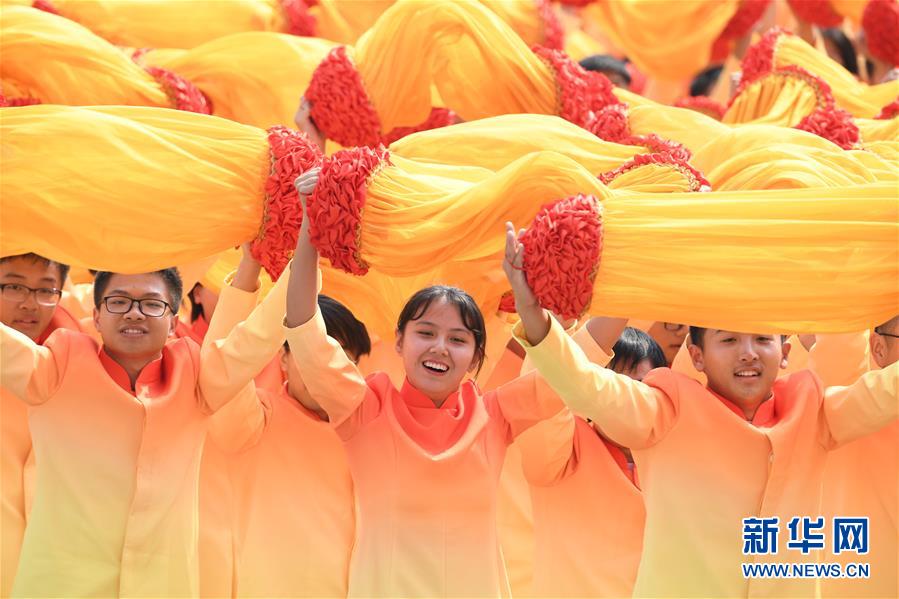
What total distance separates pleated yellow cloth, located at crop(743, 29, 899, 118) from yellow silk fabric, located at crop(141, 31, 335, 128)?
5.53 feet

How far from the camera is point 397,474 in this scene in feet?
11.6

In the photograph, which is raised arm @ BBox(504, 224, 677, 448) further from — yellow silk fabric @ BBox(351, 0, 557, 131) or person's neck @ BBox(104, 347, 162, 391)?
yellow silk fabric @ BBox(351, 0, 557, 131)

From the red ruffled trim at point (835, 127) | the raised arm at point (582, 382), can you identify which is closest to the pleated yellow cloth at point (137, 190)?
the raised arm at point (582, 382)

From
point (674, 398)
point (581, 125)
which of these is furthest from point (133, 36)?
point (674, 398)

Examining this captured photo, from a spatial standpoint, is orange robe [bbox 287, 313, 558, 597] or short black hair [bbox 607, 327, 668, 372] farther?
short black hair [bbox 607, 327, 668, 372]

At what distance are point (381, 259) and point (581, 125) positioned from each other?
1.72 meters

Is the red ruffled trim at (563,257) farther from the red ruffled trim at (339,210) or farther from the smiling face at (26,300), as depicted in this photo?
the smiling face at (26,300)

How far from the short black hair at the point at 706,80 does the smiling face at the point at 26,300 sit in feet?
14.8

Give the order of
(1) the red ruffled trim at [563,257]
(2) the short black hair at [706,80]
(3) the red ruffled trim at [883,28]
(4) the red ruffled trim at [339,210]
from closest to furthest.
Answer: (1) the red ruffled trim at [563,257] < (4) the red ruffled trim at [339,210] < (3) the red ruffled trim at [883,28] < (2) the short black hair at [706,80]

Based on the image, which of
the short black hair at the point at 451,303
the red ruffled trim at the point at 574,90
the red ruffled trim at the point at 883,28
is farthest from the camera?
the red ruffled trim at the point at 883,28

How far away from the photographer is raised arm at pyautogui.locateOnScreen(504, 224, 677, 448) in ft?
10.6

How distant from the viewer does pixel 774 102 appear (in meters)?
5.48

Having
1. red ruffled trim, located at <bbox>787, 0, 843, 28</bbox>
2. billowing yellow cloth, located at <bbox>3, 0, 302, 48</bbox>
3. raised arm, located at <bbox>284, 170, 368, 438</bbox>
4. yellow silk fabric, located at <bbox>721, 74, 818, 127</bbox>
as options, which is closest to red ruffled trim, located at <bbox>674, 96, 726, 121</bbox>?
yellow silk fabric, located at <bbox>721, 74, 818, 127</bbox>

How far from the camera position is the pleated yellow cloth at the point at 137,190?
11.4ft
